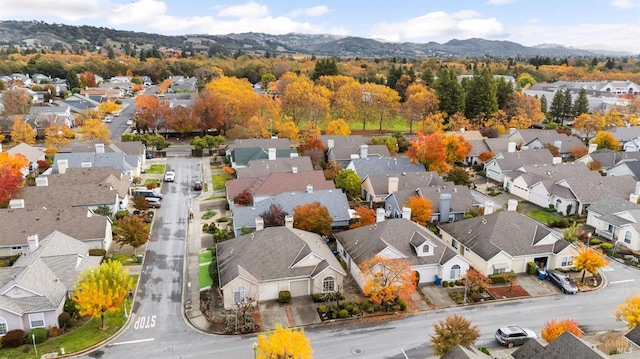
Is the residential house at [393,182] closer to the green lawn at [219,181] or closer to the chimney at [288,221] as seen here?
the chimney at [288,221]

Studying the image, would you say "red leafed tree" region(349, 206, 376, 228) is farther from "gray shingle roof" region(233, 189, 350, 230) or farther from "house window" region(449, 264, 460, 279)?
"house window" region(449, 264, 460, 279)

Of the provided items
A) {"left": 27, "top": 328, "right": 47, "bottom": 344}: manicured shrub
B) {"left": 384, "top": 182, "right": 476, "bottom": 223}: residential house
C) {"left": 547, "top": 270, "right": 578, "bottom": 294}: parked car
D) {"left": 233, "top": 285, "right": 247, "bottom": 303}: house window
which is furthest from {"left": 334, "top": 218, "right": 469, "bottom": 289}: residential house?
{"left": 27, "top": 328, "right": 47, "bottom": 344}: manicured shrub

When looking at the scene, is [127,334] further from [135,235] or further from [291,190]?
[291,190]

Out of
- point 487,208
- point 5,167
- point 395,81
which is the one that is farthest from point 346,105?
point 5,167

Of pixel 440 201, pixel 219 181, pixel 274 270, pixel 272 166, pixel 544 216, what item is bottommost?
pixel 544 216

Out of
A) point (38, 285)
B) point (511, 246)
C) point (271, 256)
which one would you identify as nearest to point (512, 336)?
point (511, 246)

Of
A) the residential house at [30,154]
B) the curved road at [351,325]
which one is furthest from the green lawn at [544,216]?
the residential house at [30,154]

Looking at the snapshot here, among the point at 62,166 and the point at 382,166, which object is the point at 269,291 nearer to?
the point at 382,166
